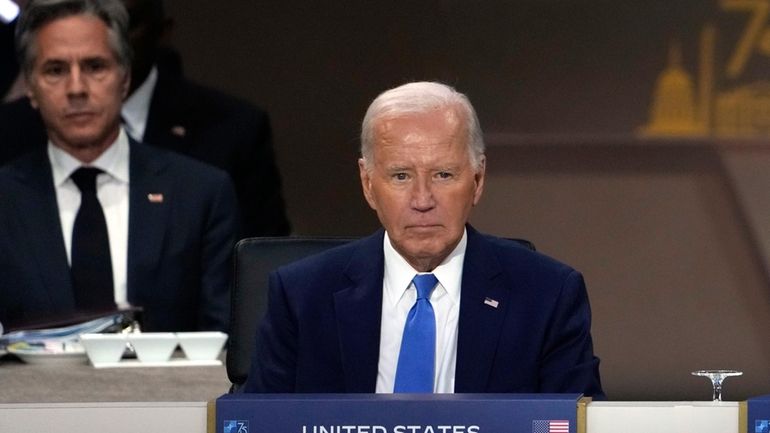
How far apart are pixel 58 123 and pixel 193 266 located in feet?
1.62

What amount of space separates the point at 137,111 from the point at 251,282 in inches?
91.3

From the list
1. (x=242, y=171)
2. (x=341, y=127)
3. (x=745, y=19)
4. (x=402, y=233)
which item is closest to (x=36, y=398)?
(x=402, y=233)

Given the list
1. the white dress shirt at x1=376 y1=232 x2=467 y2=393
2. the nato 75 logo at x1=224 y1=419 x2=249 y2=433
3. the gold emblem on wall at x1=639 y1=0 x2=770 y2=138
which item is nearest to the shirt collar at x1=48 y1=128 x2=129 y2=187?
the white dress shirt at x1=376 y1=232 x2=467 y2=393

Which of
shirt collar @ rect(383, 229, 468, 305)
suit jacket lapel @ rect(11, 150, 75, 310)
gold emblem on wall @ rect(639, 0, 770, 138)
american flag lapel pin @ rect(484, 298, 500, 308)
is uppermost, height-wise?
gold emblem on wall @ rect(639, 0, 770, 138)

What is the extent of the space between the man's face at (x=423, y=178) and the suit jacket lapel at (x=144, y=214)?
4.61 ft

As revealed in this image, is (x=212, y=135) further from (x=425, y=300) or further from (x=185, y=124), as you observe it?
(x=425, y=300)

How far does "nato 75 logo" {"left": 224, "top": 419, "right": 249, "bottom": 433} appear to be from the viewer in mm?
2240

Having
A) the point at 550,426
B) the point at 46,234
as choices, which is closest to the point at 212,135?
the point at 46,234

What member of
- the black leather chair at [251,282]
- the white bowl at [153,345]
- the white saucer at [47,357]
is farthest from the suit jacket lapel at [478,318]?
the white saucer at [47,357]

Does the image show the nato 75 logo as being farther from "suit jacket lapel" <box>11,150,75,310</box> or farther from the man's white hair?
"suit jacket lapel" <box>11,150,75,310</box>

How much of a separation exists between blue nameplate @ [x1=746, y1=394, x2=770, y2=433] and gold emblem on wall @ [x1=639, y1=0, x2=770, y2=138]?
390 cm

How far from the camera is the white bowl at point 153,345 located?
3.74 meters

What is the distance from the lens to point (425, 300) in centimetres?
300

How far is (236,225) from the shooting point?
14.4 feet
